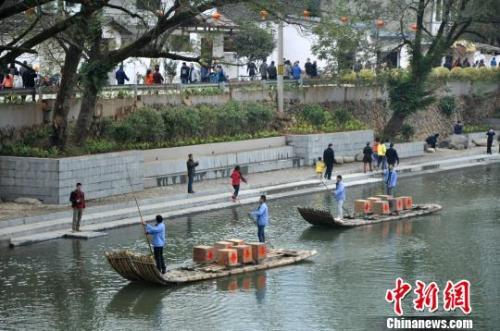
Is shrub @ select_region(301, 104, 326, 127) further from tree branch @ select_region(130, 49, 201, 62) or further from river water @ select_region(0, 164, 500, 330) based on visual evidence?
tree branch @ select_region(130, 49, 201, 62)

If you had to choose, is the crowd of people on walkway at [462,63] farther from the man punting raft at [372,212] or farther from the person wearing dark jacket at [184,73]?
the man punting raft at [372,212]

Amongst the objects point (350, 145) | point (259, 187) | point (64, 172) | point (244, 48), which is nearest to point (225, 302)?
point (64, 172)

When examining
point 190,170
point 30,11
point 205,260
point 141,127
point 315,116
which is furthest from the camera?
point 315,116

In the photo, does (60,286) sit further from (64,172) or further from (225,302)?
(64,172)

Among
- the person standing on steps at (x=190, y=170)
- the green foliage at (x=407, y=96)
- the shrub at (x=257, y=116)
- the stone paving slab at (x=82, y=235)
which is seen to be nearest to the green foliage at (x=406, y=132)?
the green foliage at (x=407, y=96)

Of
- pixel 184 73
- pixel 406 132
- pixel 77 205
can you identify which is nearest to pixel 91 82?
pixel 77 205

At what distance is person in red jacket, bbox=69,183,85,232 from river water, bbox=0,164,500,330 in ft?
3.06

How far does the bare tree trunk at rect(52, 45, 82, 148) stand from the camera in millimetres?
37219

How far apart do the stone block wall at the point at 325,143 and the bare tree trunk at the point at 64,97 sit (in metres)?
12.6

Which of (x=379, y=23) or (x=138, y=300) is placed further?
(x=379, y=23)

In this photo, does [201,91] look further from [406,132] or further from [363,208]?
[363,208]

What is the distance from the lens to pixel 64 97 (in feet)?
124

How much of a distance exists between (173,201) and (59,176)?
4.20 metres

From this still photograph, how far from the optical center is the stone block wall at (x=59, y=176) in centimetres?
3553
